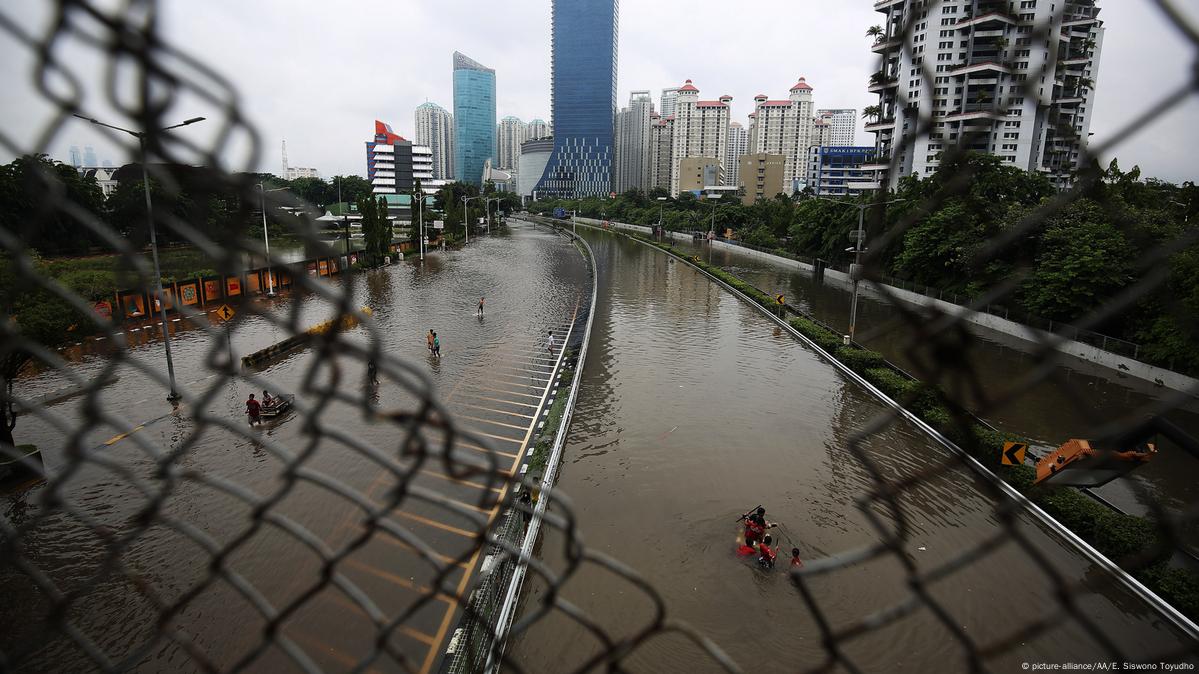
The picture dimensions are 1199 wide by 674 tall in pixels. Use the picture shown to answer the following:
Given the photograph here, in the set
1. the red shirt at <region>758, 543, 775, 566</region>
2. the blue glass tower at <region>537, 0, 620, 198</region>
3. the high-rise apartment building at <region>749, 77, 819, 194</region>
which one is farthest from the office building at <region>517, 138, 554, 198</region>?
the red shirt at <region>758, 543, 775, 566</region>

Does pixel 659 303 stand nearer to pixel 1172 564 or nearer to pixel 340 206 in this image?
pixel 1172 564

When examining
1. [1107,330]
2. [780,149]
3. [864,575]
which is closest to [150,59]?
[864,575]

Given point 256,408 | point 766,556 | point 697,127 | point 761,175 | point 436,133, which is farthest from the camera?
point 436,133

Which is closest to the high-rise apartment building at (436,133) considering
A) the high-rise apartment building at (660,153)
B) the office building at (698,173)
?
the high-rise apartment building at (660,153)

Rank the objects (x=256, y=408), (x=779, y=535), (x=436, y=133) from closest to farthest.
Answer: (x=779, y=535), (x=256, y=408), (x=436, y=133)

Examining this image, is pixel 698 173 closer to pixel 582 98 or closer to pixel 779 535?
pixel 582 98

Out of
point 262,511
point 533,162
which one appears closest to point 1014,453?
point 262,511

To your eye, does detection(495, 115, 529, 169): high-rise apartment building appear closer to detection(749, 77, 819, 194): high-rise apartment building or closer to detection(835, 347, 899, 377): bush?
detection(749, 77, 819, 194): high-rise apartment building
